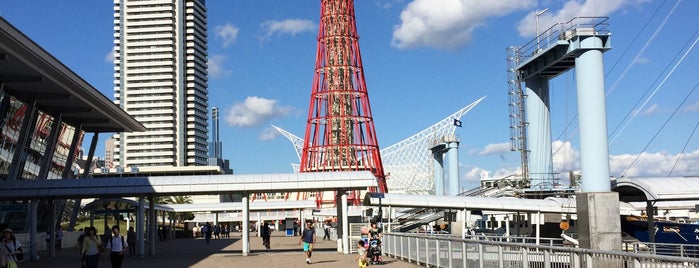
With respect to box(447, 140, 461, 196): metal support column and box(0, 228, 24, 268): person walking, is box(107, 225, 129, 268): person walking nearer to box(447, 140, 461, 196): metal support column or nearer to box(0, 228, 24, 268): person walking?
box(0, 228, 24, 268): person walking

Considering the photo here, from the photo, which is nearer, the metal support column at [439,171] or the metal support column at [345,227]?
the metal support column at [345,227]

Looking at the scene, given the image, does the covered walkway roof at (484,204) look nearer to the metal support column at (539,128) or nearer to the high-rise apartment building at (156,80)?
the metal support column at (539,128)

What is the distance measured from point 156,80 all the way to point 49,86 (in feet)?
449

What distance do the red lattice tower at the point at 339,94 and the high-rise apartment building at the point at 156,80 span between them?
99.5m

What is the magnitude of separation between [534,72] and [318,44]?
1324 inches

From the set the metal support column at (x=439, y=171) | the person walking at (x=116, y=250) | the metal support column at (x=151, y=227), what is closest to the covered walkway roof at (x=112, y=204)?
the metal support column at (x=151, y=227)

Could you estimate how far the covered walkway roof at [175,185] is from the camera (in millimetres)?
29811

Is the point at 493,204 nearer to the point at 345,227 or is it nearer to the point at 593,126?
the point at 593,126

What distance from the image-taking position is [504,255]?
16.6 meters

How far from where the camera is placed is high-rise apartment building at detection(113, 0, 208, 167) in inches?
6575

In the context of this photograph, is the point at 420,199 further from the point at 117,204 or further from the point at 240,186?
the point at 117,204

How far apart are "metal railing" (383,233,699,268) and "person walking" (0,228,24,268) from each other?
29.7 feet

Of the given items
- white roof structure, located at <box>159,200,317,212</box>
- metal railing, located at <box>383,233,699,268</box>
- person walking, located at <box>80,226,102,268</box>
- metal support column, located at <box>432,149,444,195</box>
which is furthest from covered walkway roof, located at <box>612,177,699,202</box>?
white roof structure, located at <box>159,200,317,212</box>

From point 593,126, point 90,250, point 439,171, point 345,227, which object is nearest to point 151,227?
point 345,227
